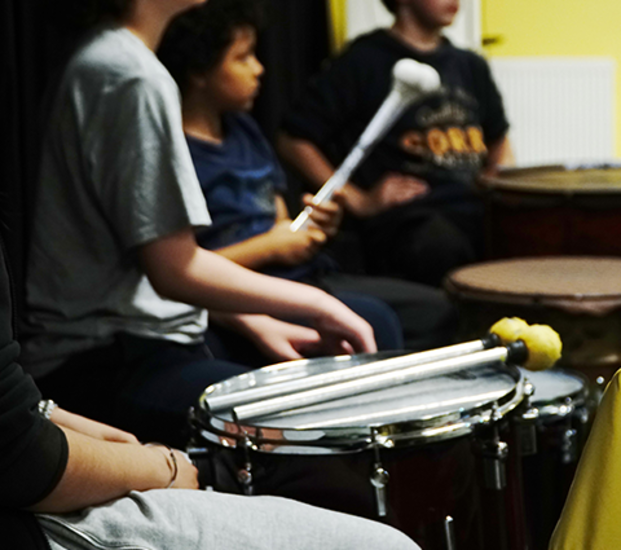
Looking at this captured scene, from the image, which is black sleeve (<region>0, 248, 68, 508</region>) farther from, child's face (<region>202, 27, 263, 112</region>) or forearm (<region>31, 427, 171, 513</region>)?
child's face (<region>202, 27, 263, 112</region>)

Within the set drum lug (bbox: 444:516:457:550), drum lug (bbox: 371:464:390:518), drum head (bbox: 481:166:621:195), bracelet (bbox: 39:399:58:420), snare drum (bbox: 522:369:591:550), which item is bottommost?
snare drum (bbox: 522:369:591:550)

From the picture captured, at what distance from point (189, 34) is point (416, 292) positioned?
0.76m

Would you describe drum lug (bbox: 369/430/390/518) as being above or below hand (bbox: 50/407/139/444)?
below

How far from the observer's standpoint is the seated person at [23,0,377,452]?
116 cm

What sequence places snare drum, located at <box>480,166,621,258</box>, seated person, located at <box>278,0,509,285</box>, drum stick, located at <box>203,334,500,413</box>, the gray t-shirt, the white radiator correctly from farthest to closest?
the white radiator
seated person, located at <box>278,0,509,285</box>
snare drum, located at <box>480,166,621,258</box>
the gray t-shirt
drum stick, located at <box>203,334,500,413</box>

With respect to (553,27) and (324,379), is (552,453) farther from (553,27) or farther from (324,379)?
(553,27)

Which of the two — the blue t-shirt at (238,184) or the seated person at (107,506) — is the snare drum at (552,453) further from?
the blue t-shirt at (238,184)

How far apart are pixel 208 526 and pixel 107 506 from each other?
0.09 meters

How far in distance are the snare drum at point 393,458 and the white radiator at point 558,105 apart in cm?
276

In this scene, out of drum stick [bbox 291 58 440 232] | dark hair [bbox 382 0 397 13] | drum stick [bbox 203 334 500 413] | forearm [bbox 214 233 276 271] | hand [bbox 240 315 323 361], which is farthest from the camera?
dark hair [bbox 382 0 397 13]

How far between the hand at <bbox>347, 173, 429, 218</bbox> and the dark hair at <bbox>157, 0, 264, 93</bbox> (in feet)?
2.92

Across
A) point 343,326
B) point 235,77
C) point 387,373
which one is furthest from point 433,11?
point 387,373

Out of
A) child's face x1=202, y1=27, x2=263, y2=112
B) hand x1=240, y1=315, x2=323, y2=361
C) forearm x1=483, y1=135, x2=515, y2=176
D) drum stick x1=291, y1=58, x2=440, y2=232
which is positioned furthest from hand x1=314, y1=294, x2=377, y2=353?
forearm x1=483, y1=135, x2=515, y2=176

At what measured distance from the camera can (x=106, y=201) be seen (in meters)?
1.20
